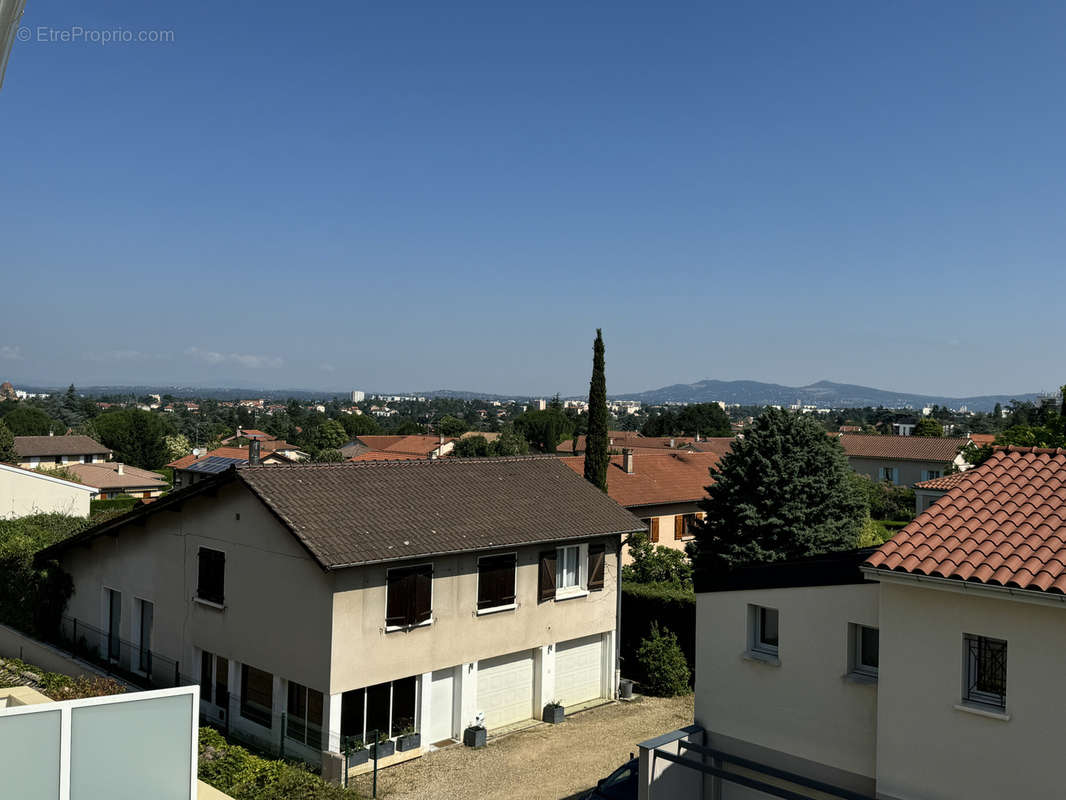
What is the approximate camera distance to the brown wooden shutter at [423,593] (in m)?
18.9

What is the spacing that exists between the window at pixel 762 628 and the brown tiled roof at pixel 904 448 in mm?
72167

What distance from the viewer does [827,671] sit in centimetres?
1302

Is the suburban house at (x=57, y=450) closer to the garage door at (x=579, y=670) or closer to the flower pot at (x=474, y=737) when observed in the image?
the garage door at (x=579, y=670)

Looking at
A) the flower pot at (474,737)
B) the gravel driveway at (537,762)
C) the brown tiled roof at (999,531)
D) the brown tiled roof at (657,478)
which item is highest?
the brown tiled roof at (999,531)

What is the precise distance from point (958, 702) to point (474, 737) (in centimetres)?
1168

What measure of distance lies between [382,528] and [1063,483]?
1305 centimetres

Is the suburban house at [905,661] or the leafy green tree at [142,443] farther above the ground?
the suburban house at [905,661]

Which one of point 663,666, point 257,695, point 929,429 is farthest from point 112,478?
point 929,429

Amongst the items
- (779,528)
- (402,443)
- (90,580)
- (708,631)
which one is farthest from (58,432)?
(708,631)

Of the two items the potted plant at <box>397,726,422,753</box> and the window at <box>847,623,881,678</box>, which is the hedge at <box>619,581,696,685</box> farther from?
the window at <box>847,623,881,678</box>

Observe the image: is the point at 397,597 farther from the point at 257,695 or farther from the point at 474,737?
the point at 257,695

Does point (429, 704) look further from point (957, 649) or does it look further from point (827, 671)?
point (957, 649)

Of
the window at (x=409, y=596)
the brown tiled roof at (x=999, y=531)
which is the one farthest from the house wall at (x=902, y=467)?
the brown tiled roof at (x=999, y=531)

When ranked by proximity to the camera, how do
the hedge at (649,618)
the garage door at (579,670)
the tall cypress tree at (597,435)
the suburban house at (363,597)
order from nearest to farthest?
the suburban house at (363,597) → the garage door at (579,670) → the hedge at (649,618) → the tall cypress tree at (597,435)
